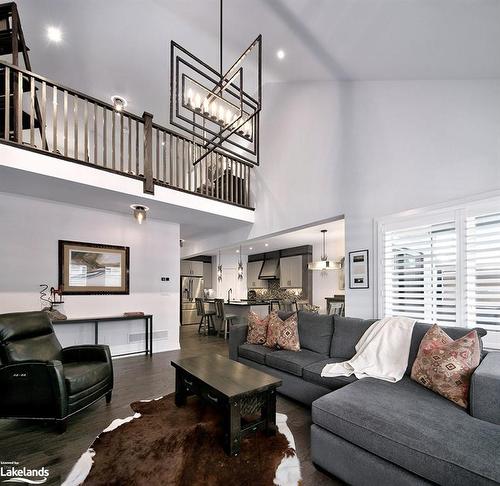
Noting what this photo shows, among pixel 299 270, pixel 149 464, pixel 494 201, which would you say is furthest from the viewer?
pixel 299 270

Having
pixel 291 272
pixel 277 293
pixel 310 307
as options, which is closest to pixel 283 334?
pixel 310 307

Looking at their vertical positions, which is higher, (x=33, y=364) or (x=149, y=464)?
(x=33, y=364)

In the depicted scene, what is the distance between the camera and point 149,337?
559 centimetres

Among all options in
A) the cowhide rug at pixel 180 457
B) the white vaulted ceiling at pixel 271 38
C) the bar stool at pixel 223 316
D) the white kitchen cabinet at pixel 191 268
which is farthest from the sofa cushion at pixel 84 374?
the white kitchen cabinet at pixel 191 268

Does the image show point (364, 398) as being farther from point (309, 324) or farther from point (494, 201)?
point (494, 201)

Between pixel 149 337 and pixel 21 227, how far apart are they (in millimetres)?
2860

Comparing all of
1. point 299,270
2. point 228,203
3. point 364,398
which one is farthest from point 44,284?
point 299,270

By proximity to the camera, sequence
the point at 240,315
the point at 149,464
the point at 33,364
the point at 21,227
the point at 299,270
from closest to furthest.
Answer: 1. the point at 149,464
2. the point at 33,364
3. the point at 21,227
4. the point at 240,315
5. the point at 299,270

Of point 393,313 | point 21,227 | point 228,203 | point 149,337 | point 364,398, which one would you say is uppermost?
point 228,203

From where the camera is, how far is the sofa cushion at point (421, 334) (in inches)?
97.2

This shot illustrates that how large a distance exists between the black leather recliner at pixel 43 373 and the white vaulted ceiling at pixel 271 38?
4340 mm

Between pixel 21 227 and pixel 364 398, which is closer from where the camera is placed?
pixel 364 398

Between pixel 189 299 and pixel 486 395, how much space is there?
8.90 metres

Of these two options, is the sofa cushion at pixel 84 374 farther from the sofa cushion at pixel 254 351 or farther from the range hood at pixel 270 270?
the range hood at pixel 270 270
